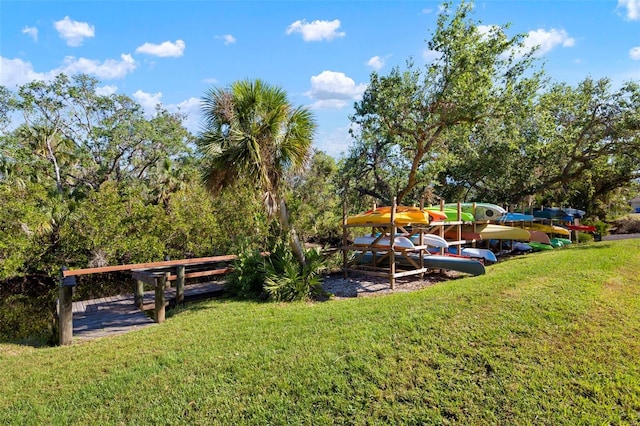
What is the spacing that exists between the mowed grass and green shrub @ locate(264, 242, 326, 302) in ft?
7.06

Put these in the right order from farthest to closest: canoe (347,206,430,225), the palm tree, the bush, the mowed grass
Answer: the bush, canoe (347,206,430,225), the palm tree, the mowed grass

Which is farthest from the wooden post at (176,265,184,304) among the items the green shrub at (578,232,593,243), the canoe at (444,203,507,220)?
the green shrub at (578,232,593,243)

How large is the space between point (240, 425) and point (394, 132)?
1212 centimetres

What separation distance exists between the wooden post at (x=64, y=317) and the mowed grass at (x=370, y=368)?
37 centimetres

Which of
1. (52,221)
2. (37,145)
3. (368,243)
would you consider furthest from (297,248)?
(37,145)

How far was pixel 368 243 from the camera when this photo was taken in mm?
11672

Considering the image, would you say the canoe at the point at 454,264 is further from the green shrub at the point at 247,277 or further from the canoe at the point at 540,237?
the canoe at the point at 540,237

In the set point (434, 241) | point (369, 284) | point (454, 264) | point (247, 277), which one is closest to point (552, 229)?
point (434, 241)

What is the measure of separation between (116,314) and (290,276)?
156 inches

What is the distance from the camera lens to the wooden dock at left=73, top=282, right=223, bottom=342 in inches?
288

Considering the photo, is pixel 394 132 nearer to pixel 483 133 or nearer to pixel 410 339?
pixel 483 133

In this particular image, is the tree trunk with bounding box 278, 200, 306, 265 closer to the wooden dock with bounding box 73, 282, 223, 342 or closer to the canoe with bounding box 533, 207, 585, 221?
the wooden dock with bounding box 73, 282, 223, 342

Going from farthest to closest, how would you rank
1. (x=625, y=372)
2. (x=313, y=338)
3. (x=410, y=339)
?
1. (x=313, y=338)
2. (x=410, y=339)
3. (x=625, y=372)

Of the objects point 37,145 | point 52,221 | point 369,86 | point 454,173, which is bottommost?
point 52,221
